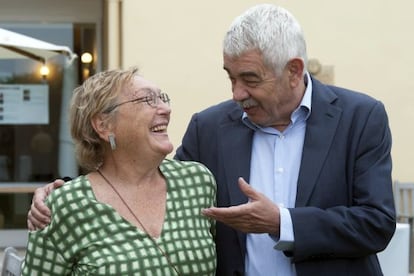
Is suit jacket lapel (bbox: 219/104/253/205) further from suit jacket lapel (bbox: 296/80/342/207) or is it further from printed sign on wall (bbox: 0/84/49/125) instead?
printed sign on wall (bbox: 0/84/49/125)

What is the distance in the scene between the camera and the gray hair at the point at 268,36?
2.82 metres

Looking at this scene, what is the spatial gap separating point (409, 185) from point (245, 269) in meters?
6.12

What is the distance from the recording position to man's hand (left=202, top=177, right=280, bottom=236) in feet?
8.86

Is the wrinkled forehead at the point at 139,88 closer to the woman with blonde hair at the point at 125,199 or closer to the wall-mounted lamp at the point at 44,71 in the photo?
the woman with blonde hair at the point at 125,199

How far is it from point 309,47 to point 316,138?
19.1 feet

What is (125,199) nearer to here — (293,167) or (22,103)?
(293,167)

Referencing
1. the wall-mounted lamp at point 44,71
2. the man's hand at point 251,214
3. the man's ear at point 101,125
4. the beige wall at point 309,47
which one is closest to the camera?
the man's hand at point 251,214

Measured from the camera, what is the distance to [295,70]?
2.91 m

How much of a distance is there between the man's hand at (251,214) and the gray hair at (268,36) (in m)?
0.41

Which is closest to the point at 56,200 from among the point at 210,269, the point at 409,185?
the point at 210,269

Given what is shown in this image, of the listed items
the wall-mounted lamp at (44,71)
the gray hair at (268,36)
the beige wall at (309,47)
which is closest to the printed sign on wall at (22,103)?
the wall-mounted lamp at (44,71)

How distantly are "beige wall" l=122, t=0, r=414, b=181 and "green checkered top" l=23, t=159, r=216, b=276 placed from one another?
5.66m

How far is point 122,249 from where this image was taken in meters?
2.76

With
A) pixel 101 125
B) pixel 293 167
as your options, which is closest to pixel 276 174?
pixel 293 167
